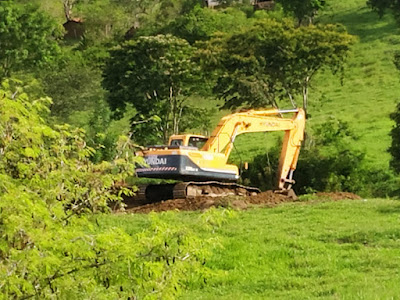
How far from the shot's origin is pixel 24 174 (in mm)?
6461

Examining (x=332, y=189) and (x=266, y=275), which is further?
(x=332, y=189)

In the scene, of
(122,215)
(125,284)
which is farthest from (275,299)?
(122,215)

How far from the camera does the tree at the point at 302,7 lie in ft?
160

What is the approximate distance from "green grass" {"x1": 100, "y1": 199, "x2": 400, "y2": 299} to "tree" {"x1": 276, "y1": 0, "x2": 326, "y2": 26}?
104 ft

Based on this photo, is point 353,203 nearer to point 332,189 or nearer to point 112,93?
point 332,189

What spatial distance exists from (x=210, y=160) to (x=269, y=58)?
9574mm

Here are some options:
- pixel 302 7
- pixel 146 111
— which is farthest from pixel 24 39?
pixel 302 7

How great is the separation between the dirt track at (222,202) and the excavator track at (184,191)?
70 cm

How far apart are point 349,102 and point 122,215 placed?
23.9 meters

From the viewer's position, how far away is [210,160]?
22234 millimetres

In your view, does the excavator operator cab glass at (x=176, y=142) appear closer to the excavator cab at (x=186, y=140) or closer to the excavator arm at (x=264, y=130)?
the excavator cab at (x=186, y=140)

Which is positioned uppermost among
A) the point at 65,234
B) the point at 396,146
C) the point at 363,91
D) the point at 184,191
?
the point at 65,234

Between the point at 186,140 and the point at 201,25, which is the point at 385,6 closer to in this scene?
the point at 201,25

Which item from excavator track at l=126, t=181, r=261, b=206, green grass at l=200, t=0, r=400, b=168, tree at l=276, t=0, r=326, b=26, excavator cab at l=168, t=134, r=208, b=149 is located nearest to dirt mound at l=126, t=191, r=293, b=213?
excavator track at l=126, t=181, r=261, b=206
